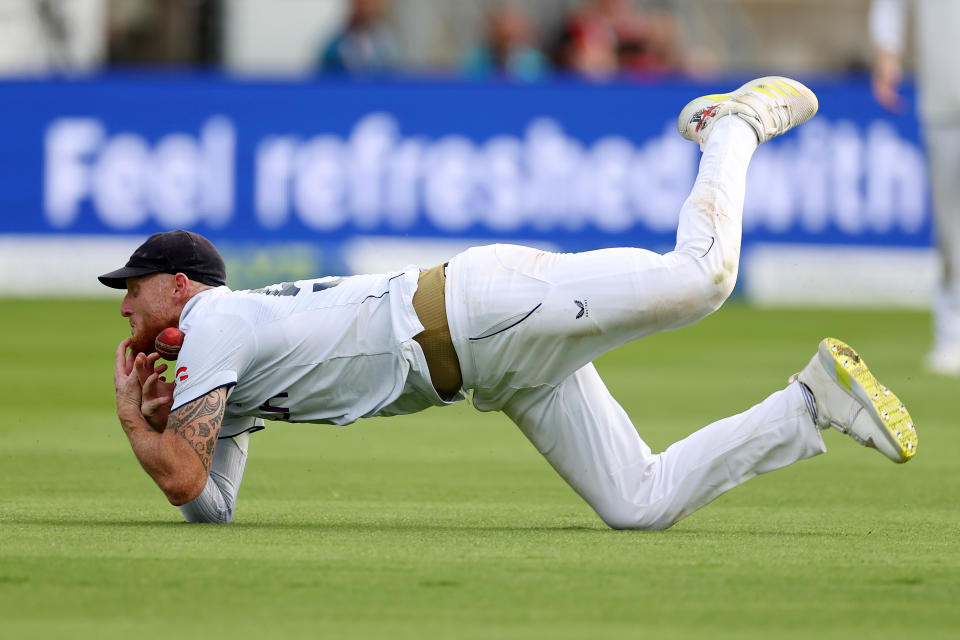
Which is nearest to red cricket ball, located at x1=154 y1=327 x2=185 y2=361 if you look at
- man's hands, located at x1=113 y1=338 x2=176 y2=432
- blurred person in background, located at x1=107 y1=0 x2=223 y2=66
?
man's hands, located at x1=113 y1=338 x2=176 y2=432

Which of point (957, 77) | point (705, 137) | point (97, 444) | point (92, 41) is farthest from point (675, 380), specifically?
point (92, 41)

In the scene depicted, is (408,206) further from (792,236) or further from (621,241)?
(792,236)

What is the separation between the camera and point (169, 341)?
5531 mm

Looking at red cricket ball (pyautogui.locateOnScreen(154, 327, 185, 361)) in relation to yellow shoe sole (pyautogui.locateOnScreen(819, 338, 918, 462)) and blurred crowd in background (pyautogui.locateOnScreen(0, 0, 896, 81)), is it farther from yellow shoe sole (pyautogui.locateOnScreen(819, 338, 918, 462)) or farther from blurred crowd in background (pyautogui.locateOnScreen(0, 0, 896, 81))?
blurred crowd in background (pyautogui.locateOnScreen(0, 0, 896, 81))

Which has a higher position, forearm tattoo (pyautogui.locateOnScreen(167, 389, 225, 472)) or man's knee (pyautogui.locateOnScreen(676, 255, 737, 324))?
man's knee (pyautogui.locateOnScreen(676, 255, 737, 324))

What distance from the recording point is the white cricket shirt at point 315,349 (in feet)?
17.6

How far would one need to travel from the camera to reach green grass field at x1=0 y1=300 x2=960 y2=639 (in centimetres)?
402

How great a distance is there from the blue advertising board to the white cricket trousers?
11.5 metres

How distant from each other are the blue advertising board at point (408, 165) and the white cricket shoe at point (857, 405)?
459 inches

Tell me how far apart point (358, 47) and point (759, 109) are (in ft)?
46.0

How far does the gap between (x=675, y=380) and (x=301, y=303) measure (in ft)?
21.2

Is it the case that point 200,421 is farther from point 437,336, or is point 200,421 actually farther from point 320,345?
point 437,336

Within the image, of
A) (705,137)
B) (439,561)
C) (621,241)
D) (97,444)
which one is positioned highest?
(705,137)

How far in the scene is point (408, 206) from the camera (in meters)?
17.2
